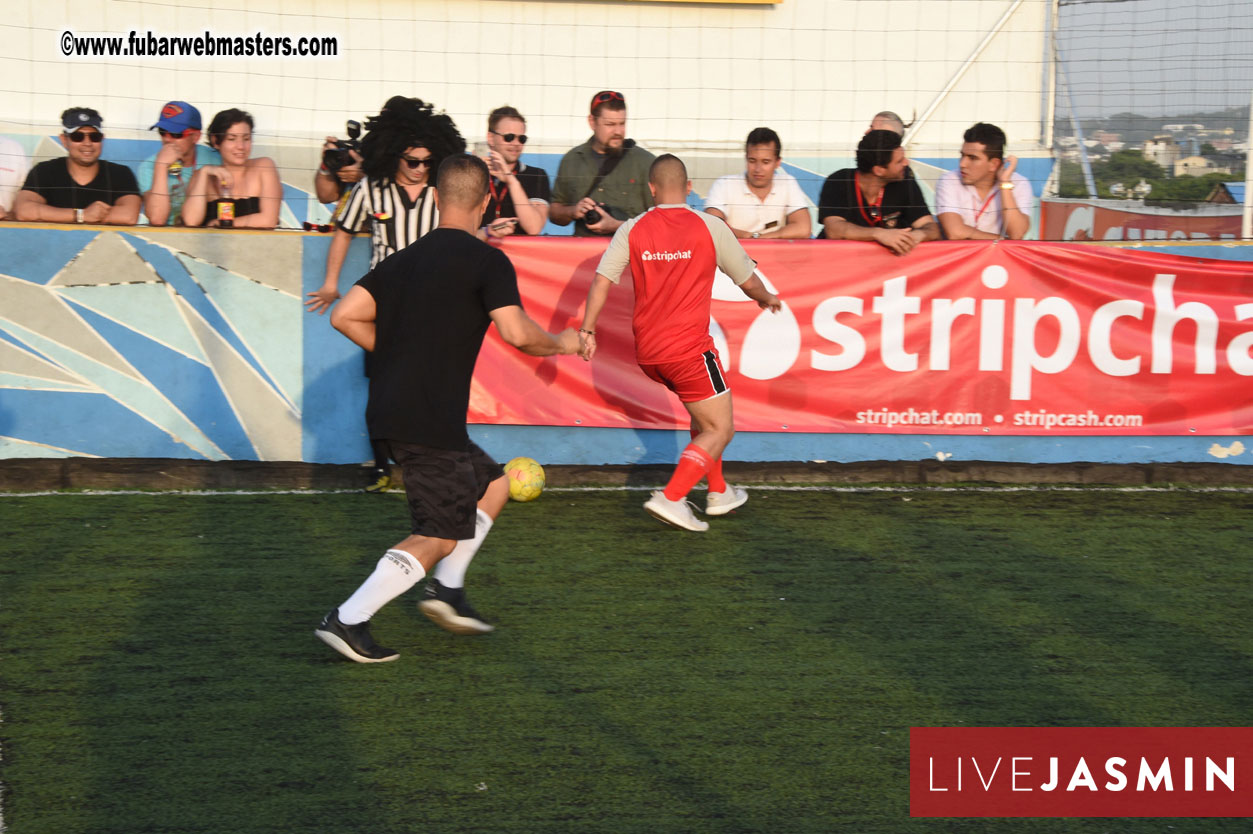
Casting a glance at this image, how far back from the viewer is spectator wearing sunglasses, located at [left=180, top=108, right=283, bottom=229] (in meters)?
8.49

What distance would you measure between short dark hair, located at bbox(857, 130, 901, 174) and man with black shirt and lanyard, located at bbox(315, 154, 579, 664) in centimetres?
398

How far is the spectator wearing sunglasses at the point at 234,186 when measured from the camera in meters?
8.49

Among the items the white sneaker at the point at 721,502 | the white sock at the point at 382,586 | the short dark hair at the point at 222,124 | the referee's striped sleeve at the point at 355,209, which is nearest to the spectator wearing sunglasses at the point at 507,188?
the referee's striped sleeve at the point at 355,209

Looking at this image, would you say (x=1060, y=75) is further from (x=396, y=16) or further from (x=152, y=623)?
(x=152, y=623)

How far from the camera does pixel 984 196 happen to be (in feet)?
28.8

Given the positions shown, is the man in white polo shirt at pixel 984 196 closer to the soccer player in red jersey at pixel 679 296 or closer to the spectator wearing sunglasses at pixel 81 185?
the soccer player in red jersey at pixel 679 296

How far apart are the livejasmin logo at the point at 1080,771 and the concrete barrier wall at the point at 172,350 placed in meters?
5.16

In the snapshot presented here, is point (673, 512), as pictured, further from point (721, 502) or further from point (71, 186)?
point (71, 186)

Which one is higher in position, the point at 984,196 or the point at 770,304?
the point at 984,196

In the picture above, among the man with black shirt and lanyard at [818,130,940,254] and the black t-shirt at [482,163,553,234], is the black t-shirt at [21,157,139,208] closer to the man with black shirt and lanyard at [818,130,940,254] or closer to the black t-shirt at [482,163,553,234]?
the black t-shirt at [482,163,553,234]

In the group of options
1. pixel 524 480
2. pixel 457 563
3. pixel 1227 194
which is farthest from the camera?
pixel 1227 194

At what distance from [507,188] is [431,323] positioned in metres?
3.76

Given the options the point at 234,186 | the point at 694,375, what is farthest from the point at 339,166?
the point at 694,375

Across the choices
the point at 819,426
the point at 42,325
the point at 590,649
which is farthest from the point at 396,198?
the point at 590,649
